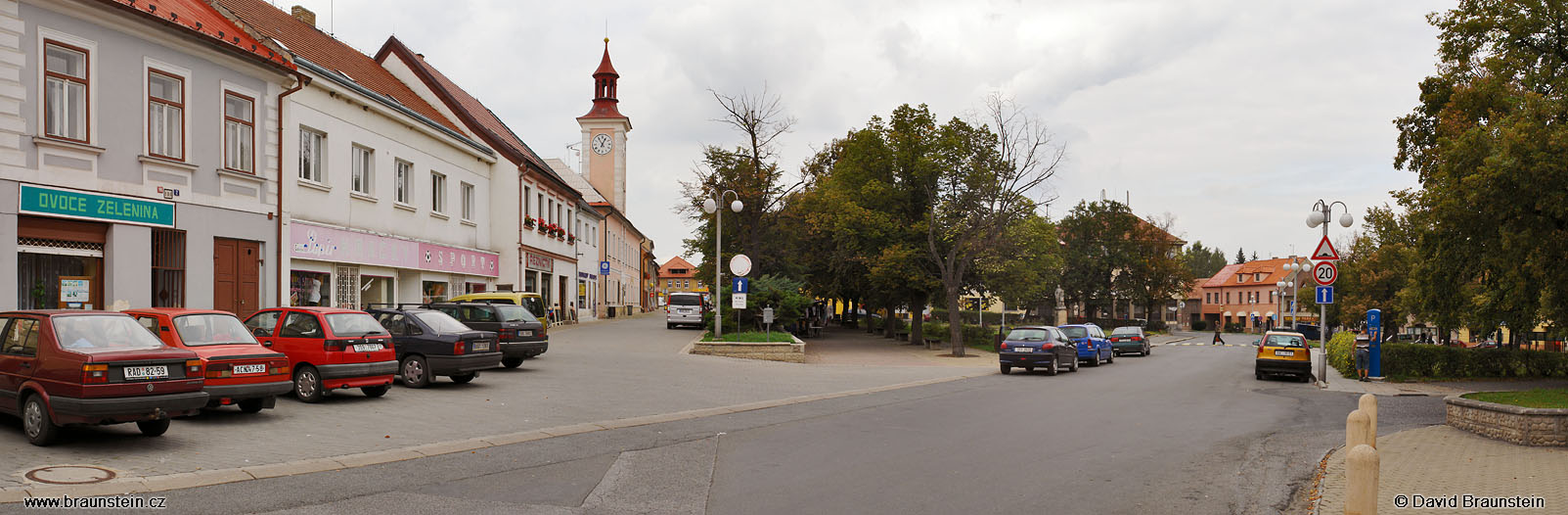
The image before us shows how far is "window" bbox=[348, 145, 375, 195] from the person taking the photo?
24.9 meters

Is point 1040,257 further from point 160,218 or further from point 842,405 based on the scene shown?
point 160,218

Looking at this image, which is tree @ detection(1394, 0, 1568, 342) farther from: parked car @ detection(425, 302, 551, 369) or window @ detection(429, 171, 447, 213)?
window @ detection(429, 171, 447, 213)

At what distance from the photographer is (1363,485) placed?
5.32m

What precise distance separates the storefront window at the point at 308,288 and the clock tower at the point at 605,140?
45861 mm

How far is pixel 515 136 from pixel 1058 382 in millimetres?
34770

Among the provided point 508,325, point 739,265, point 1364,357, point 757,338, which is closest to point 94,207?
point 508,325

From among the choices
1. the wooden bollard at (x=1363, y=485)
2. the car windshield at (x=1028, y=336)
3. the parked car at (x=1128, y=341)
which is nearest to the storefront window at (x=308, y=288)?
the car windshield at (x=1028, y=336)

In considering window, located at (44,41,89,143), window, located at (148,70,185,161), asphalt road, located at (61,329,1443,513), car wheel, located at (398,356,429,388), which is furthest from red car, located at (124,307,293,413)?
window, located at (148,70,185,161)

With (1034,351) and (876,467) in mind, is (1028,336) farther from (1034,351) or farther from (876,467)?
(876,467)

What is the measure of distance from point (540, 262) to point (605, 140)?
3186cm

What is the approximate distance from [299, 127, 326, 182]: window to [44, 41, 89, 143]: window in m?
6.12

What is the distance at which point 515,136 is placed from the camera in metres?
48.4

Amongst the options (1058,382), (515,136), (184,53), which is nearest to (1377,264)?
(1058,382)

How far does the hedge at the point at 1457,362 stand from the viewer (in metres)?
24.2
